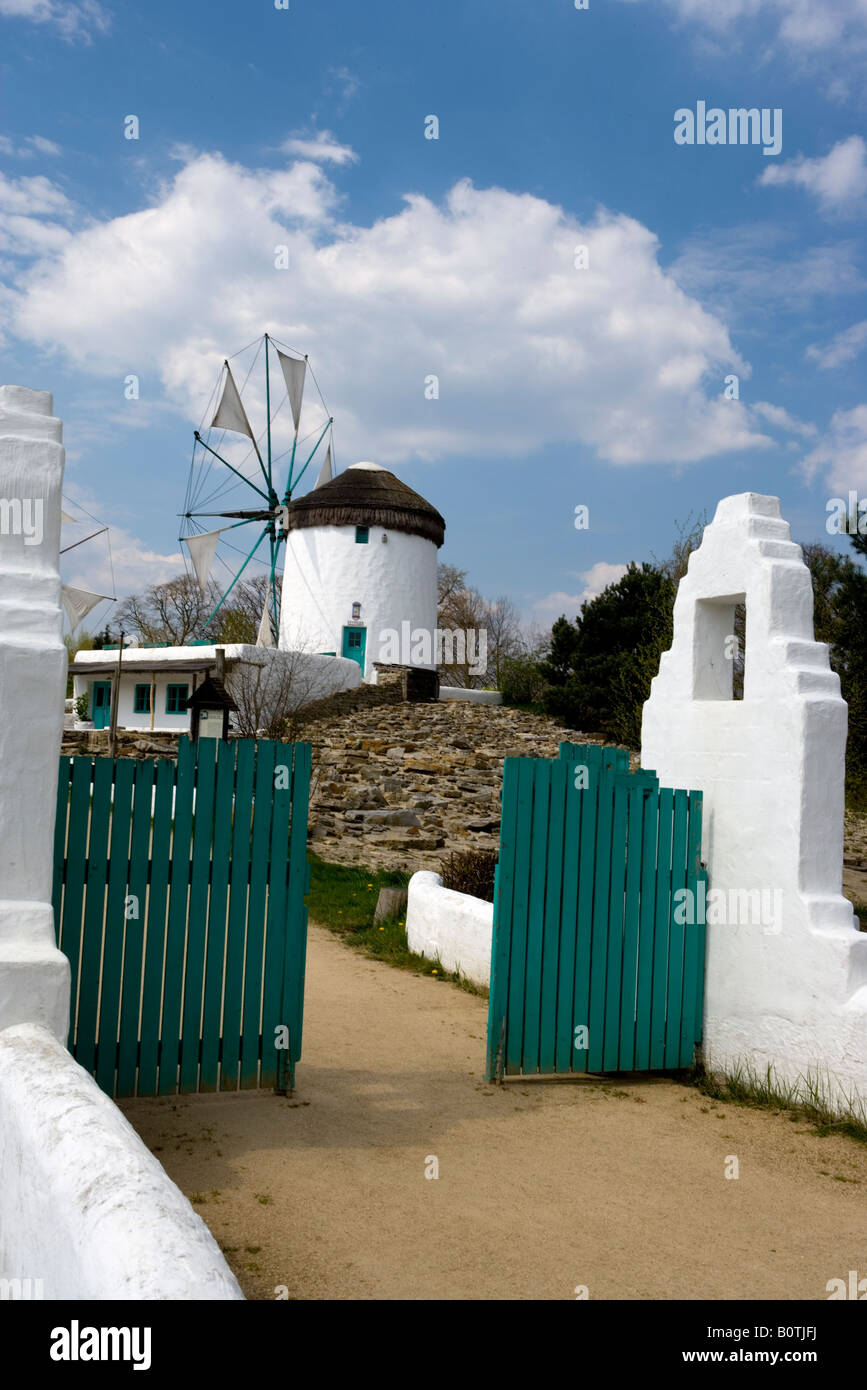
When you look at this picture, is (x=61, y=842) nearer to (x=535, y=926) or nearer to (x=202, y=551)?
(x=535, y=926)

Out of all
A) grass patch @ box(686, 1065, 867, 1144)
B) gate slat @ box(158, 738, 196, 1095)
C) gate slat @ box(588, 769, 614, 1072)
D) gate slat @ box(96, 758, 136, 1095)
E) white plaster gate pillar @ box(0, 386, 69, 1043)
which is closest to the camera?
white plaster gate pillar @ box(0, 386, 69, 1043)

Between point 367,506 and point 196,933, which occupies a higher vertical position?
point 367,506

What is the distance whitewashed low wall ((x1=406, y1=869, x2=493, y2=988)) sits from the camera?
934cm

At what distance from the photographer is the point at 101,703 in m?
33.3

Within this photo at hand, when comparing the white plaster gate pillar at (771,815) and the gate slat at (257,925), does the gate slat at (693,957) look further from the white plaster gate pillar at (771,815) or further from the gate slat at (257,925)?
the gate slat at (257,925)

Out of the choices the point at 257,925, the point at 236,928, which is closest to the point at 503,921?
the point at 257,925

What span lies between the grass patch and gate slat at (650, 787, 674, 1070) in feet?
1.10

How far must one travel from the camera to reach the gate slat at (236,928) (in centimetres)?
569

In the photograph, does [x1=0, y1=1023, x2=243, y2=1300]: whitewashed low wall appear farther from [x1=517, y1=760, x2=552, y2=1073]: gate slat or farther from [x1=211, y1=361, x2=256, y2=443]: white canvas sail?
[x1=211, y1=361, x2=256, y2=443]: white canvas sail

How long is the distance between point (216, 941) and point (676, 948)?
3087 mm

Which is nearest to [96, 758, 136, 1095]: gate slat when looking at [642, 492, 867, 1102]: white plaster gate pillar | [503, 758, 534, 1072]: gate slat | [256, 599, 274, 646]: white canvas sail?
[503, 758, 534, 1072]: gate slat

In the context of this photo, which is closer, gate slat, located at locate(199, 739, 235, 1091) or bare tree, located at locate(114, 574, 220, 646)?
gate slat, located at locate(199, 739, 235, 1091)
